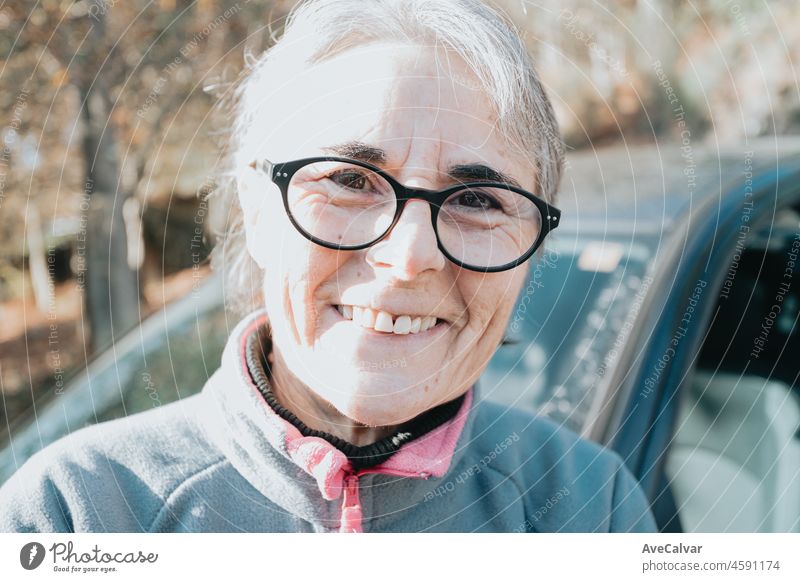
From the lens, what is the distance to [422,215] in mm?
1024

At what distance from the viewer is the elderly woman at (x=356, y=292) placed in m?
1.02

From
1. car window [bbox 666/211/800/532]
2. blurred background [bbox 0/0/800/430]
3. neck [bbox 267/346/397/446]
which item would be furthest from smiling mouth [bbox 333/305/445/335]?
car window [bbox 666/211/800/532]

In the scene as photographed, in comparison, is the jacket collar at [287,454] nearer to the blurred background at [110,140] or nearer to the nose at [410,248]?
the nose at [410,248]

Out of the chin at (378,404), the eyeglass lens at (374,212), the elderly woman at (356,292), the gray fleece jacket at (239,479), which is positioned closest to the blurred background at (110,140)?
the elderly woman at (356,292)

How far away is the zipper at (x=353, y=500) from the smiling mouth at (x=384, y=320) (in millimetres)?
216

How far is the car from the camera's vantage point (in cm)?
166

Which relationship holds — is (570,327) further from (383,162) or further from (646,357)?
(383,162)

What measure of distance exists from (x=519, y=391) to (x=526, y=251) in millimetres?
756

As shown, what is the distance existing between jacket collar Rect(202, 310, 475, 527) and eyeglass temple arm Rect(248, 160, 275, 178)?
257 mm

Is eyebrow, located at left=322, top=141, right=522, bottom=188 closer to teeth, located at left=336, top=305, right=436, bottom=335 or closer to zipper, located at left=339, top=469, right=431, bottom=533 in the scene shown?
teeth, located at left=336, top=305, right=436, bottom=335

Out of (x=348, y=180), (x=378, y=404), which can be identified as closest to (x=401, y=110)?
(x=348, y=180)

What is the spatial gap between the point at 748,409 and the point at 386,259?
154cm

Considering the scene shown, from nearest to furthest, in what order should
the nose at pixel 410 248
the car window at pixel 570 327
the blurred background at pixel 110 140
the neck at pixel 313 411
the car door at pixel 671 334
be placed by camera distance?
the nose at pixel 410 248 → the neck at pixel 313 411 → the car door at pixel 671 334 → the car window at pixel 570 327 → the blurred background at pixel 110 140
